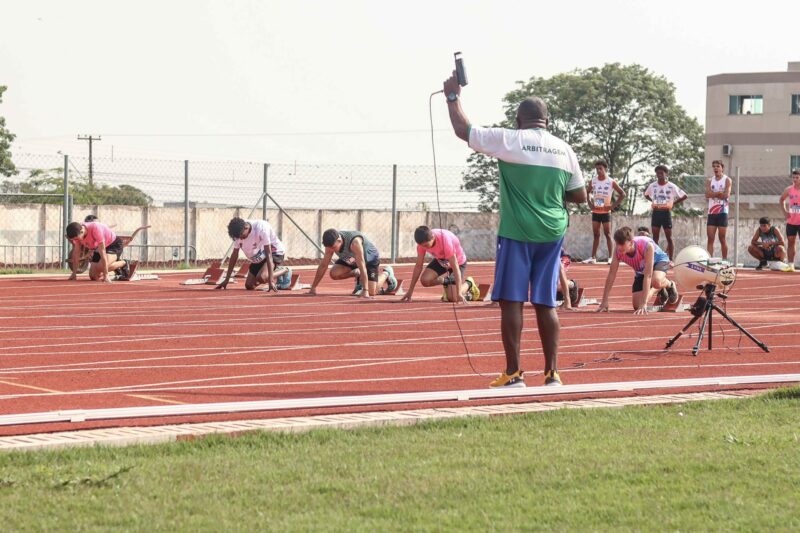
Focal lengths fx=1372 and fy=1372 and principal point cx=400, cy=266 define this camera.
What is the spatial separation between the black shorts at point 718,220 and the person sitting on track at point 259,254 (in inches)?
330

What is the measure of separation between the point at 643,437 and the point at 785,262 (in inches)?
834

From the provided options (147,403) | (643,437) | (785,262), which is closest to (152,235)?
(785,262)

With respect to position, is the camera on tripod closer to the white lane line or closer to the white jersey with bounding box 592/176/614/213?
the white lane line

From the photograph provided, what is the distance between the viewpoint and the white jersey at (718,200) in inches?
993

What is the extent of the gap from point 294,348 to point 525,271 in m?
3.79

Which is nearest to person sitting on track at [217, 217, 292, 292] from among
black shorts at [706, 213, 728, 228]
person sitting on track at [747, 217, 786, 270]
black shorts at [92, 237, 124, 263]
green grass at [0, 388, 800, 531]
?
black shorts at [92, 237, 124, 263]

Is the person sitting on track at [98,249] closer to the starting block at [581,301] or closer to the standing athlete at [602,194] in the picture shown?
the starting block at [581,301]

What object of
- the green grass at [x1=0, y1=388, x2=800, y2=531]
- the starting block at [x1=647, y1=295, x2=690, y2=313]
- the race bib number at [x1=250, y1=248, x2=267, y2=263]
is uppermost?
the race bib number at [x1=250, y1=248, x2=267, y2=263]

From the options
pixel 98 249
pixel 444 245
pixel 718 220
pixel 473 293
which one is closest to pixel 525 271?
pixel 444 245

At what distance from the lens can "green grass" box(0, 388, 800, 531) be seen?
5.23m

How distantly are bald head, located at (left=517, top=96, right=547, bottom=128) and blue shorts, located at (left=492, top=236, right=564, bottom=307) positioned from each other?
807 millimetres

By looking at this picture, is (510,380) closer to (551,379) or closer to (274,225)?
(551,379)

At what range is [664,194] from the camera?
25.4m

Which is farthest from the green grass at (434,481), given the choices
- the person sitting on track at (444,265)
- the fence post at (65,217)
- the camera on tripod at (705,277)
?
the fence post at (65,217)
